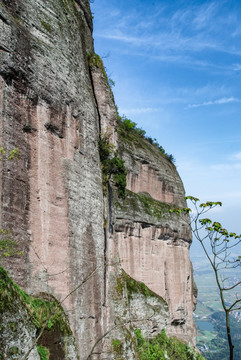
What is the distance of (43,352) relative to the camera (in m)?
10.8

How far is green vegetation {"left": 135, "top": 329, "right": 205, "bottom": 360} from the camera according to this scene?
22844 mm

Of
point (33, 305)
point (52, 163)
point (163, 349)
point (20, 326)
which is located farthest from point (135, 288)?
point (20, 326)

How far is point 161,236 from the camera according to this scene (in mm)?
29781

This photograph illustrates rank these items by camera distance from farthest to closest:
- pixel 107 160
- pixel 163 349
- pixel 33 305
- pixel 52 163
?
pixel 163 349 → pixel 107 160 → pixel 52 163 → pixel 33 305

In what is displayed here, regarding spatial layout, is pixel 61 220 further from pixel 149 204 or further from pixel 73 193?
pixel 149 204

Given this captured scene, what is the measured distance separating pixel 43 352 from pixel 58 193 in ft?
19.5

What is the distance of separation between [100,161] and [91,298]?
7.17 m

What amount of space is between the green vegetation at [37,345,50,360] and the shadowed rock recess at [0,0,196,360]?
8 centimetres

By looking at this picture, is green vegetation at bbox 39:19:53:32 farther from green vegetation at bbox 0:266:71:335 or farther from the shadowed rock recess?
green vegetation at bbox 0:266:71:335

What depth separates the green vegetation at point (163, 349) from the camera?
22.8 metres

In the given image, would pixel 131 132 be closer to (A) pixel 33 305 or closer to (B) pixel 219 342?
(A) pixel 33 305

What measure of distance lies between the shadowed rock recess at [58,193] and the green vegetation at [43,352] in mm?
82

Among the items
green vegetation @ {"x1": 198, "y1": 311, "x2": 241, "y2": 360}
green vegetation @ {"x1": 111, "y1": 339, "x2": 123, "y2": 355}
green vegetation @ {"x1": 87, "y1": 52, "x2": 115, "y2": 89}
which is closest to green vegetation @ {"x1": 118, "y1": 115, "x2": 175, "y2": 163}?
green vegetation @ {"x1": 87, "y1": 52, "x2": 115, "y2": 89}

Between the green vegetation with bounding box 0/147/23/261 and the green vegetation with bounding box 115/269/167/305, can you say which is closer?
the green vegetation with bounding box 0/147/23/261
